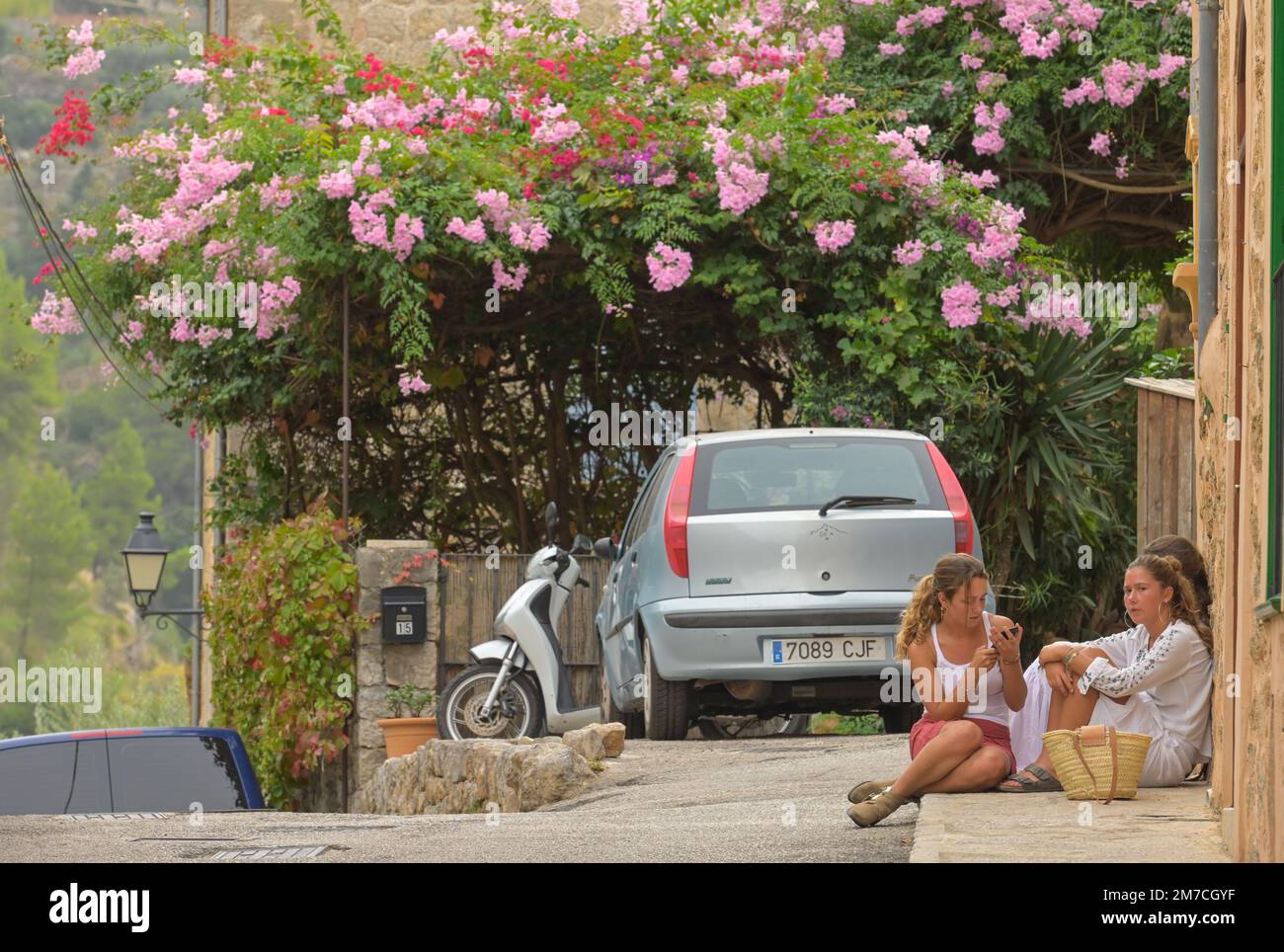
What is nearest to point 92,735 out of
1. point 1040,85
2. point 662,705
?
point 662,705

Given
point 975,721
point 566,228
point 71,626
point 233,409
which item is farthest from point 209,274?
point 71,626

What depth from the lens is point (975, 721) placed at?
7.60 m

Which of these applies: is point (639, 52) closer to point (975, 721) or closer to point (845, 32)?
point (845, 32)

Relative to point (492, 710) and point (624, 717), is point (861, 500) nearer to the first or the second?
point (624, 717)

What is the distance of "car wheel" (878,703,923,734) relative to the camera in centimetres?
1123

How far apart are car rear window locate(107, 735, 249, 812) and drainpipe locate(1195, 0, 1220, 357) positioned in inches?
200

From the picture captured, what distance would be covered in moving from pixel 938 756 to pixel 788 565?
10.1 ft

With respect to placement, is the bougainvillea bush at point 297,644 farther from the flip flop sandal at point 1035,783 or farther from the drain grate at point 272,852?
the flip flop sandal at point 1035,783

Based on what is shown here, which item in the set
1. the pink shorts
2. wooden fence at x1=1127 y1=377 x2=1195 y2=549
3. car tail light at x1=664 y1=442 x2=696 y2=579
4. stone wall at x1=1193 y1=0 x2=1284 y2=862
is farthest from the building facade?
wooden fence at x1=1127 y1=377 x2=1195 y2=549

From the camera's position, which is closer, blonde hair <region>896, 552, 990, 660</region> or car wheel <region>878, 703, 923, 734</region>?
blonde hair <region>896, 552, 990, 660</region>

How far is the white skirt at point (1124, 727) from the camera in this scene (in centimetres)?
749

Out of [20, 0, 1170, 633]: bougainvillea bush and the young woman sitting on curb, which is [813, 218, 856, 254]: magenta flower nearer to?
[20, 0, 1170, 633]: bougainvillea bush

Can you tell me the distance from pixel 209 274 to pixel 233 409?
1254mm

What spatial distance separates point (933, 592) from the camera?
780 cm
